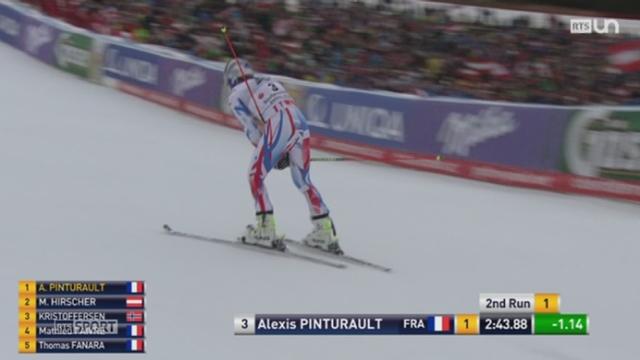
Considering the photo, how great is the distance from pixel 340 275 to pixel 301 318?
7.05 ft

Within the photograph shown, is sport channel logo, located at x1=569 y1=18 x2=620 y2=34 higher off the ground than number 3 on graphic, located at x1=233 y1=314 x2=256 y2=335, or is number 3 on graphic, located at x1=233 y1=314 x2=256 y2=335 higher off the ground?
sport channel logo, located at x1=569 y1=18 x2=620 y2=34

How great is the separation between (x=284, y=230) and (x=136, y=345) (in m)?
4.81

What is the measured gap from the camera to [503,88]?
18.3 metres

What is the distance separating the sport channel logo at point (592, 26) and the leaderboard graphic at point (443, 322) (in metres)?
13.7

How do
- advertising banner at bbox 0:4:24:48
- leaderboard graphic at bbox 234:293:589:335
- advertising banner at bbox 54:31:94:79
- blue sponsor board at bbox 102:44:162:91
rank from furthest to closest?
advertising banner at bbox 0:4:24:48
advertising banner at bbox 54:31:94:79
blue sponsor board at bbox 102:44:162:91
leaderboard graphic at bbox 234:293:589:335

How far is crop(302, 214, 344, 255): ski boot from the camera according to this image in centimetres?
1129

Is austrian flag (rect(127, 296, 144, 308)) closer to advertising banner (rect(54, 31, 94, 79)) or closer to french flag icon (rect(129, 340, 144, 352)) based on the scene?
french flag icon (rect(129, 340, 144, 352))

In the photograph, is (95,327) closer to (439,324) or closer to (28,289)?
(28,289)

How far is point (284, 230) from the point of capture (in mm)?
12758

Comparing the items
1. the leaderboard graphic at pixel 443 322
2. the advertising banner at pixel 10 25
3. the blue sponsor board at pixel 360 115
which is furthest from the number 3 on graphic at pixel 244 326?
the advertising banner at pixel 10 25

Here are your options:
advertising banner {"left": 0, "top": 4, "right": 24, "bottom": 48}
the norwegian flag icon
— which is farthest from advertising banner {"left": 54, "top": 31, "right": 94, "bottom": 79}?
the norwegian flag icon

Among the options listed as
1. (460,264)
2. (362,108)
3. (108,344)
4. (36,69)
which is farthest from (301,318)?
(36,69)

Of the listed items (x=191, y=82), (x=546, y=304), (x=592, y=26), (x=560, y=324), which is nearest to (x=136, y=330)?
(x=546, y=304)

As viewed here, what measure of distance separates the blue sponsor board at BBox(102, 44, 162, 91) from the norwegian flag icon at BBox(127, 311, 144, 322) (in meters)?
12.7
